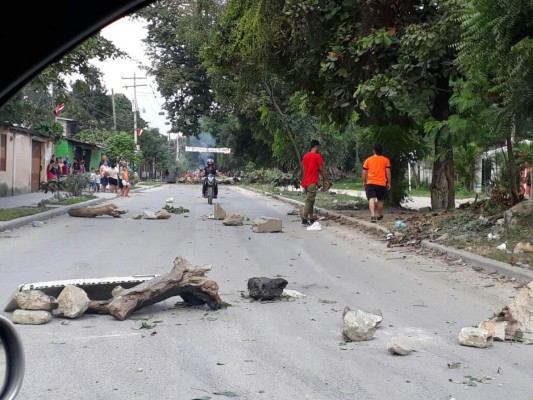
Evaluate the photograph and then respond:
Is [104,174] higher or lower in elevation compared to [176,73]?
lower

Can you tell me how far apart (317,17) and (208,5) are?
4316 mm

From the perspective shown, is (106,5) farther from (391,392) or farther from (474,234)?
(474,234)

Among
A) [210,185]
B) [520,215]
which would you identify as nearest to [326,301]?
[520,215]

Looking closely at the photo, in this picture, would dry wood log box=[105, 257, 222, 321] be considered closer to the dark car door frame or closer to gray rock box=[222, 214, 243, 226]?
the dark car door frame

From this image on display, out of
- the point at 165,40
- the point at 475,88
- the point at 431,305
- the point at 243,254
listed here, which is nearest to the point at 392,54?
the point at 475,88

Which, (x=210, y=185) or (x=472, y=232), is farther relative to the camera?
(x=210, y=185)

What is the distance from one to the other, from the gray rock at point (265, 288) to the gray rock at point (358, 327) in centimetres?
158

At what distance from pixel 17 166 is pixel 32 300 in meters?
25.6

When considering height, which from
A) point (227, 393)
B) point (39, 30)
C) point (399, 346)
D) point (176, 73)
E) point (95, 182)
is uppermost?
point (176, 73)

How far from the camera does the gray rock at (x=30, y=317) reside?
6.20 m

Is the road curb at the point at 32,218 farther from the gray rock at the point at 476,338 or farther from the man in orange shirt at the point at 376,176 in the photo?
the gray rock at the point at 476,338

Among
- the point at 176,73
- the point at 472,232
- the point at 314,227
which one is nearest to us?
the point at 472,232

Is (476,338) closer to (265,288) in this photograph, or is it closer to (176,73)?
(265,288)

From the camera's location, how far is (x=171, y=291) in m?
6.68
